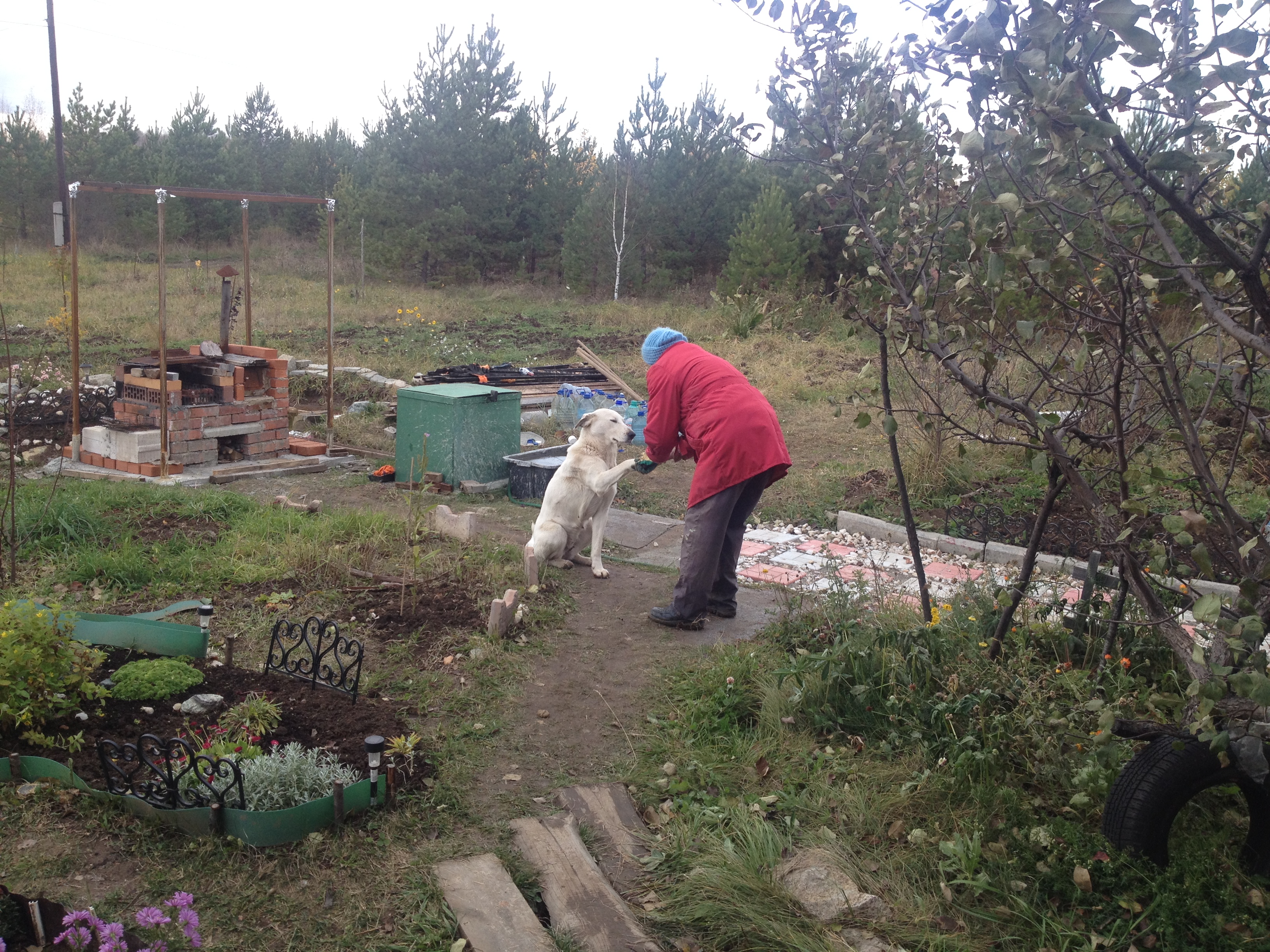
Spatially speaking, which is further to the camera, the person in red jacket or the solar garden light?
the person in red jacket

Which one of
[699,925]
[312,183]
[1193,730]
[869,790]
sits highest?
[312,183]

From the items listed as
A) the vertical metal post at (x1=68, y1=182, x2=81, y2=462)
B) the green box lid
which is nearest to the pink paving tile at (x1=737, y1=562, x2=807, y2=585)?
the green box lid

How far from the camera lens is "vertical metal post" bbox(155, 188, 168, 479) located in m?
7.95

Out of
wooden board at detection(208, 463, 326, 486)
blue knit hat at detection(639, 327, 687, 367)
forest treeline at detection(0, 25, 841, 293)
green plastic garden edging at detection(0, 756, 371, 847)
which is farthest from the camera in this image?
forest treeline at detection(0, 25, 841, 293)

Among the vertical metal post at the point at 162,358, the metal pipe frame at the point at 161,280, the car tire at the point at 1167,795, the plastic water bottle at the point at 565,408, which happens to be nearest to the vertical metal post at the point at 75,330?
the metal pipe frame at the point at 161,280

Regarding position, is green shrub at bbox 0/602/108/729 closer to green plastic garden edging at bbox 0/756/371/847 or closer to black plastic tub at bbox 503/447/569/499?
green plastic garden edging at bbox 0/756/371/847

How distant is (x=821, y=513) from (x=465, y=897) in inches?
230

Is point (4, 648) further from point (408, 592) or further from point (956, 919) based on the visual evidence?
point (956, 919)

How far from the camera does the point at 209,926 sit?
2803mm

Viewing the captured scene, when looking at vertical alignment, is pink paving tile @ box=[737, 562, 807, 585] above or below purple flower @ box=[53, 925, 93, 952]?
below

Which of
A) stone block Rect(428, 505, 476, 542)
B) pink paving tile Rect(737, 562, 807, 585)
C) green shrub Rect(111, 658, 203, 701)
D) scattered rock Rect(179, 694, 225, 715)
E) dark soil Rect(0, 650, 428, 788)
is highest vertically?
stone block Rect(428, 505, 476, 542)

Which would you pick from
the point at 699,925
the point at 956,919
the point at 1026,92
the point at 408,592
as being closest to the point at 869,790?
the point at 956,919

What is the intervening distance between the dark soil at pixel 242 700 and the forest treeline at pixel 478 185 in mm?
23868

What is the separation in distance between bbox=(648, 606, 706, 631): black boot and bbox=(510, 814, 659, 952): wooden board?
7.15 ft
